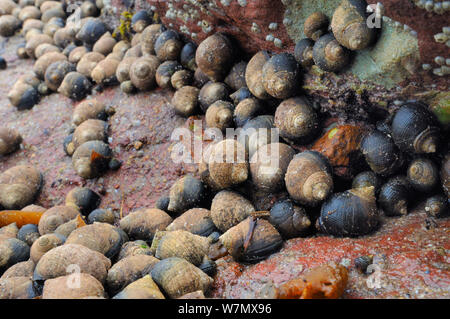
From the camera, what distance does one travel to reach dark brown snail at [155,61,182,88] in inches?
216

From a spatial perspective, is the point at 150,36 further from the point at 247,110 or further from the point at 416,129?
the point at 416,129

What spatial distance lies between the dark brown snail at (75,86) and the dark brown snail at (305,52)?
364 cm

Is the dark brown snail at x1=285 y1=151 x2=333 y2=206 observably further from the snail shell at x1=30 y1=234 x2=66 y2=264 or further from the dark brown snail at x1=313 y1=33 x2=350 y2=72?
the snail shell at x1=30 y1=234 x2=66 y2=264

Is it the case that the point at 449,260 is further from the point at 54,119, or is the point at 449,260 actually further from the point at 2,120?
the point at 2,120

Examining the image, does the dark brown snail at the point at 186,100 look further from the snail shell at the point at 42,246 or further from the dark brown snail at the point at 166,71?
the snail shell at the point at 42,246

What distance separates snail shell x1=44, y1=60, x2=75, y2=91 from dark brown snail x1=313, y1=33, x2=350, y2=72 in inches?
175

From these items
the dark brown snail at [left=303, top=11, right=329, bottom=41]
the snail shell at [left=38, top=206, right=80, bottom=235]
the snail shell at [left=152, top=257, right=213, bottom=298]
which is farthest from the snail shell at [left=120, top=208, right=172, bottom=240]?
the dark brown snail at [left=303, top=11, right=329, bottom=41]

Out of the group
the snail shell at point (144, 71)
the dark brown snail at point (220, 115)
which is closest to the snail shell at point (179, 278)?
Answer: the dark brown snail at point (220, 115)

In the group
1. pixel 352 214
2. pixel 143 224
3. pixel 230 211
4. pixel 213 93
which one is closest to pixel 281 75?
pixel 213 93

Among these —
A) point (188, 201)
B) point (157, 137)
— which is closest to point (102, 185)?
point (157, 137)

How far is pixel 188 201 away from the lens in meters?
4.23

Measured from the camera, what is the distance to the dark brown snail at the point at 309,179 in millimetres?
3498

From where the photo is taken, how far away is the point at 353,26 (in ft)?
11.0

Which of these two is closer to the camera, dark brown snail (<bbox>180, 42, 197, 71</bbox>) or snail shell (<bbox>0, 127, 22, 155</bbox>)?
dark brown snail (<bbox>180, 42, 197, 71</bbox>)
